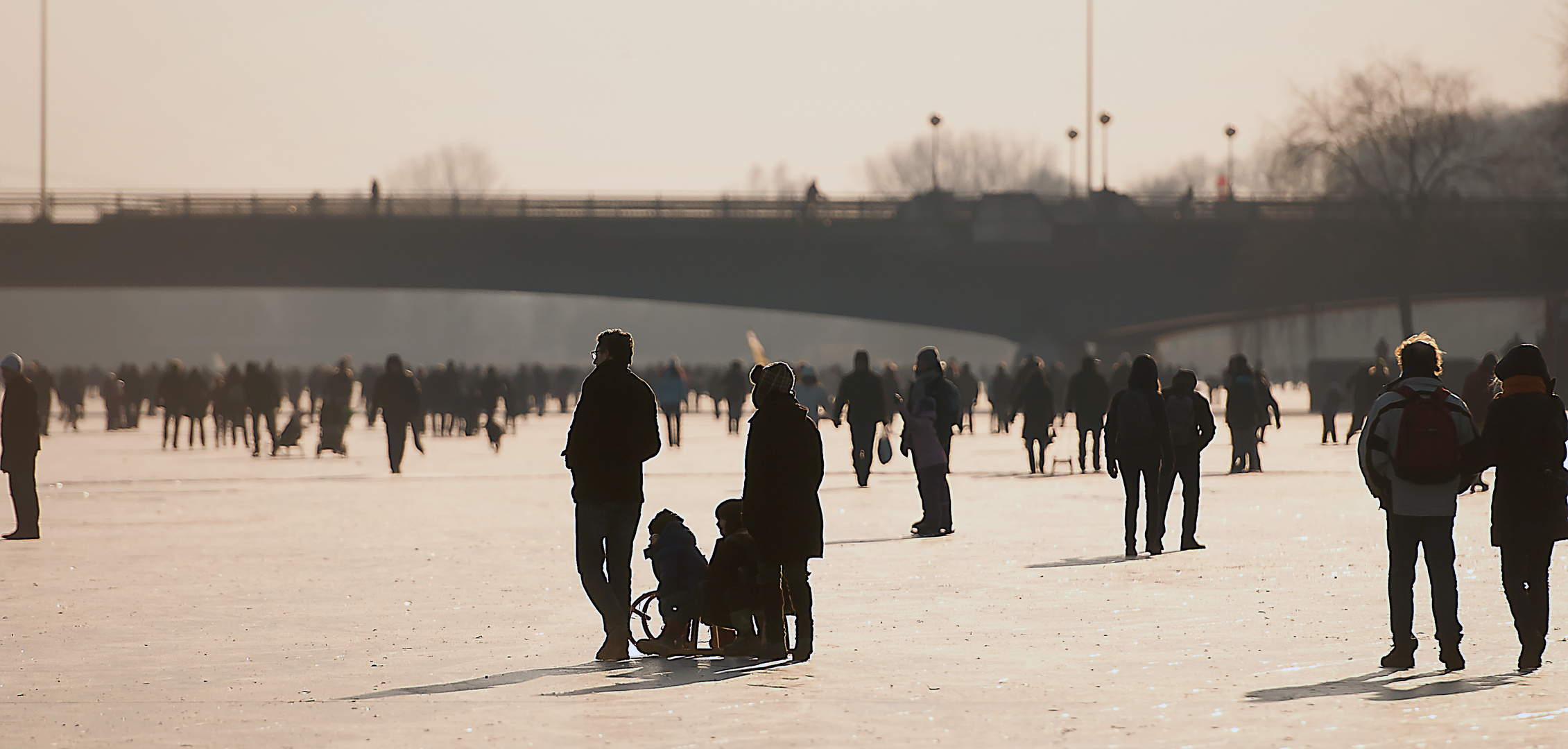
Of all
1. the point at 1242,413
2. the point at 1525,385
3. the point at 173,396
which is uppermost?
the point at 173,396

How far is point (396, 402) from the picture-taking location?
79.3 feet

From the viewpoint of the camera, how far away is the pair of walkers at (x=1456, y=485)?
8.40 metres

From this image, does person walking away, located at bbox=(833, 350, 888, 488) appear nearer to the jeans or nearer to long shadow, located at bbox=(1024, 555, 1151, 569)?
long shadow, located at bbox=(1024, 555, 1151, 569)

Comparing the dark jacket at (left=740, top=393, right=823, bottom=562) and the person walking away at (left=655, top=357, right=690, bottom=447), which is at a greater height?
the person walking away at (left=655, top=357, right=690, bottom=447)

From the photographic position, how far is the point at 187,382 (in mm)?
35656

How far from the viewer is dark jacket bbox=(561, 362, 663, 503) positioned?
8.97 metres

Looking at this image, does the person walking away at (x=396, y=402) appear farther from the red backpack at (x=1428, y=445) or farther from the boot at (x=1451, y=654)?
the boot at (x=1451, y=654)

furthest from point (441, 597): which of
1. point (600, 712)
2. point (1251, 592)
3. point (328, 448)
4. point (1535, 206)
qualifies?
point (1535, 206)

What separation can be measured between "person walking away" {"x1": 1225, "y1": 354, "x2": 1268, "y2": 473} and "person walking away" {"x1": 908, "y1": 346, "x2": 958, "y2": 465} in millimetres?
7148

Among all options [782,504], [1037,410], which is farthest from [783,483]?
[1037,410]

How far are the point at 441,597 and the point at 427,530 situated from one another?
4912mm

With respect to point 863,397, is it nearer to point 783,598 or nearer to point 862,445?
A: point 862,445

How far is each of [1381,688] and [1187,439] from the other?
7.46 meters

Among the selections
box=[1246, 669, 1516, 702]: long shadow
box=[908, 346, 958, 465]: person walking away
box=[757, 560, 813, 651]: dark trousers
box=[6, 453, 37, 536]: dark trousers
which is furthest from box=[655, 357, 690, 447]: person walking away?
box=[1246, 669, 1516, 702]: long shadow
